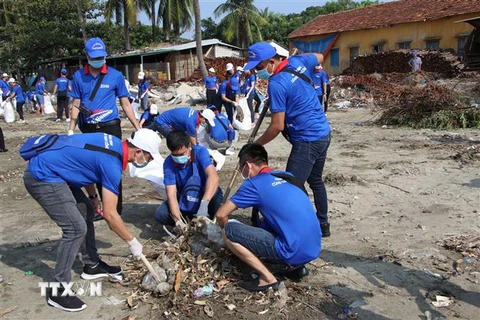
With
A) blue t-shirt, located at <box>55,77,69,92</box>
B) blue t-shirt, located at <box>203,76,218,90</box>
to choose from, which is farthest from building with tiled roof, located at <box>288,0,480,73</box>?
blue t-shirt, located at <box>55,77,69,92</box>

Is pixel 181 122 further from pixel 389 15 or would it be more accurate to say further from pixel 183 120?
pixel 389 15

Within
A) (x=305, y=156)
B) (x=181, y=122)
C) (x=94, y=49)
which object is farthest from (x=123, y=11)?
(x=305, y=156)

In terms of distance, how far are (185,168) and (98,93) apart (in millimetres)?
1222

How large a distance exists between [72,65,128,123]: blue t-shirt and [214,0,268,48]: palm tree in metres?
35.6

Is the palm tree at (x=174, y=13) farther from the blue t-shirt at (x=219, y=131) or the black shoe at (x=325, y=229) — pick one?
the black shoe at (x=325, y=229)

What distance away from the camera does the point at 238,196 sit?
3010mm

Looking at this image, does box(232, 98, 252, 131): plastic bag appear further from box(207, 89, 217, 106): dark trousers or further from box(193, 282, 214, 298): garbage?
box(193, 282, 214, 298): garbage

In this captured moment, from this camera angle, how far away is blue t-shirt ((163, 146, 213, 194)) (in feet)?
13.4

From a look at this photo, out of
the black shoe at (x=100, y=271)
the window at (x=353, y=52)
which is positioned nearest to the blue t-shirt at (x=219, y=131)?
the black shoe at (x=100, y=271)

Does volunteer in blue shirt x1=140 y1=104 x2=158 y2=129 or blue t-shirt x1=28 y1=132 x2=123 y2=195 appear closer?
blue t-shirt x1=28 y1=132 x2=123 y2=195

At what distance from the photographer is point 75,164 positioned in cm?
294

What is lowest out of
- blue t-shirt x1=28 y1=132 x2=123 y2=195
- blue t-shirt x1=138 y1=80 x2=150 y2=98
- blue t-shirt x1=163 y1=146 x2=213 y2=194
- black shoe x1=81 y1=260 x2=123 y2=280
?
black shoe x1=81 y1=260 x2=123 y2=280

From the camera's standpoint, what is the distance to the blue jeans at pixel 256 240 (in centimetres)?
306

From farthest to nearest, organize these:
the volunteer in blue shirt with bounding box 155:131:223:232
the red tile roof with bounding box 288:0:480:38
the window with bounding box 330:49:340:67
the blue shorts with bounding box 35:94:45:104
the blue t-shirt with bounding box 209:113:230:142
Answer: the window with bounding box 330:49:340:67
the red tile roof with bounding box 288:0:480:38
the blue shorts with bounding box 35:94:45:104
the blue t-shirt with bounding box 209:113:230:142
the volunteer in blue shirt with bounding box 155:131:223:232
